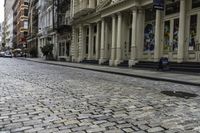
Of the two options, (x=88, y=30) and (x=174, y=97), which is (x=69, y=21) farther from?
(x=174, y=97)

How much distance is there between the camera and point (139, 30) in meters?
27.5

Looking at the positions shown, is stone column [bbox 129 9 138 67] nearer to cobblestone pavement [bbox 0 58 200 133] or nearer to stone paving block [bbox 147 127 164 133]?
cobblestone pavement [bbox 0 58 200 133]

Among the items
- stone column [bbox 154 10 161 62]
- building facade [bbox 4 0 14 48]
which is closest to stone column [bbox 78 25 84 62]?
stone column [bbox 154 10 161 62]

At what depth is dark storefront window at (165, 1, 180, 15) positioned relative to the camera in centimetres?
2303

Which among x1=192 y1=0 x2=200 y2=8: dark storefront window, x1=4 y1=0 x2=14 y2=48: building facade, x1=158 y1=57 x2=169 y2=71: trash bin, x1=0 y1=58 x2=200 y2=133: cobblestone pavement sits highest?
x1=4 y1=0 x2=14 y2=48: building facade

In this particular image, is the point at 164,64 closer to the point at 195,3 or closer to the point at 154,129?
the point at 195,3

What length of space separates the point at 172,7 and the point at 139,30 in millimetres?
4553

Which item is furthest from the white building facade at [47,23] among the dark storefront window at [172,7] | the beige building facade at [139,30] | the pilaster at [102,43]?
the dark storefront window at [172,7]

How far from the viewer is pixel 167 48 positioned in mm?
23953

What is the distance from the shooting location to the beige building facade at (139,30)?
21.6 metres

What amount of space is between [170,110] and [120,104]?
1387 millimetres

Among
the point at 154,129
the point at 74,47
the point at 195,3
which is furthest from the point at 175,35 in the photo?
the point at 74,47

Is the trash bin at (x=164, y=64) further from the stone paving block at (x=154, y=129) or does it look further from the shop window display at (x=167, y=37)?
the stone paving block at (x=154, y=129)

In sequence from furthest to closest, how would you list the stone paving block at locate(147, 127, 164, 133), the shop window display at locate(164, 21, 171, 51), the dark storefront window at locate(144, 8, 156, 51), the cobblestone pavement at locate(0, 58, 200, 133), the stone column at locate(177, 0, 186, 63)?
the dark storefront window at locate(144, 8, 156, 51) → the shop window display at locate(164, 21, 171, 51) → the stone column at locate(177, 0, 186, 63) → the cobblestone pavement at locate(0, 58, 200, 133) → the stone paving block at locate(147, 127, 164, 133)
